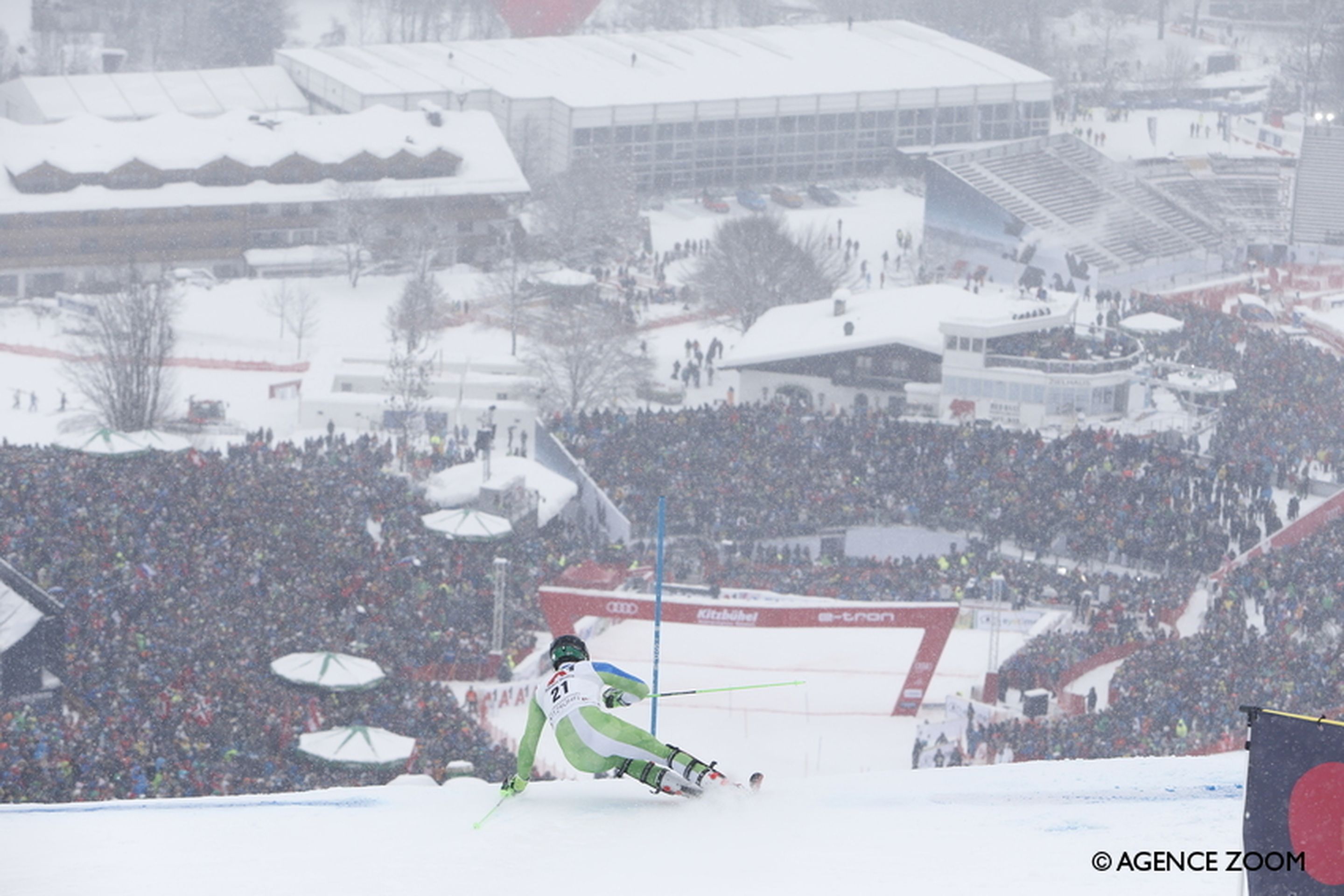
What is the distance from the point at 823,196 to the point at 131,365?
3077cm

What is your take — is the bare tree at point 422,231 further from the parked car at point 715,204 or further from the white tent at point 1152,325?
the white tent at point 1152,325

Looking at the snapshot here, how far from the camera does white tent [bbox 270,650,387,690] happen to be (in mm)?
19453

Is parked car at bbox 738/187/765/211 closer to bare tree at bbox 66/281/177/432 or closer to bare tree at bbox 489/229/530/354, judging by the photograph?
bare tree at bbox 489/229/530/354

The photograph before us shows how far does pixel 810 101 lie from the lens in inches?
2549

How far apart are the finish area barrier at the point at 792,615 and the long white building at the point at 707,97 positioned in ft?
133

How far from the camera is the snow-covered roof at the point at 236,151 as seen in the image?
174 ft

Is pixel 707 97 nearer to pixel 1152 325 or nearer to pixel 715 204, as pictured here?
pixel 715 204

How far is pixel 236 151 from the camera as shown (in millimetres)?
55062

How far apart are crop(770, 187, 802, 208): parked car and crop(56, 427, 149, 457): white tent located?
3623 cm

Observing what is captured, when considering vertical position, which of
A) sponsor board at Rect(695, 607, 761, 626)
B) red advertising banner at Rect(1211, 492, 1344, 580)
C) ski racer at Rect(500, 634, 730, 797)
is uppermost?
ski racer at Rect(500, 634, 730, 797)

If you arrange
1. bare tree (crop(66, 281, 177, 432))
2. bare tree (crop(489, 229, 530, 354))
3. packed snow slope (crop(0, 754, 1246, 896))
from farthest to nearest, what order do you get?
bare tree (crop(489, 229, 530, 354)) < bare tree (crop(66, 281, 177, 432)) < packed snow slope (crop(0, 754, 1246, 896))

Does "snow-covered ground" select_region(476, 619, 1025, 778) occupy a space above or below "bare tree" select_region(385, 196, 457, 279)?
below

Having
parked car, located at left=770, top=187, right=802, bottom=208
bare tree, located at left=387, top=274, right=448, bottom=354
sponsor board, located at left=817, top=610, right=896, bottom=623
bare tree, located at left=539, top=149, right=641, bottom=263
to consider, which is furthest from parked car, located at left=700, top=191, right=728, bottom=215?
sponsor board, located at left=817, top=610, right=896, bottom=623

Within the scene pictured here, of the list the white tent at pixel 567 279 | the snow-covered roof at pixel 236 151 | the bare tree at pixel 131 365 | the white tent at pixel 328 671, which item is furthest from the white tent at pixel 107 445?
the snow-covered roof at pixel 236 151
